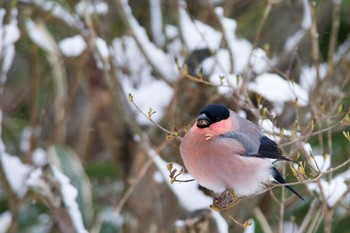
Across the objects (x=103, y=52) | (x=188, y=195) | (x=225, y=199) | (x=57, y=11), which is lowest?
(x=188, y=195)

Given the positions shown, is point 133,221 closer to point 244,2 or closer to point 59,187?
point 59,187

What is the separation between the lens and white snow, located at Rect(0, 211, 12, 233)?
125 inches

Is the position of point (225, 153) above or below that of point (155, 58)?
above

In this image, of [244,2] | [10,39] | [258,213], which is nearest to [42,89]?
[10,39]

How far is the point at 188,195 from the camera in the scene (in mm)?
2842

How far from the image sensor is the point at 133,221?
10.8 ft

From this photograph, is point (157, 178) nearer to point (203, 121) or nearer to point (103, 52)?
point (103, 52)

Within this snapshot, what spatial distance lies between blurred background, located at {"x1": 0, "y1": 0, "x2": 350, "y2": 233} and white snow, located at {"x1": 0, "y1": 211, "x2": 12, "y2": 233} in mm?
10

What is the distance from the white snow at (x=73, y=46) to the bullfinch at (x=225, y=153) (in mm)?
1382

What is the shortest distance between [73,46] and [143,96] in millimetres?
457

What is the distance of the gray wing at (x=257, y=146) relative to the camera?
191 centimetres

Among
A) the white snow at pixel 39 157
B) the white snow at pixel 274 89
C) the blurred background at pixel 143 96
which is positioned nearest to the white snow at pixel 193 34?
the blurred background at pixel 143 96

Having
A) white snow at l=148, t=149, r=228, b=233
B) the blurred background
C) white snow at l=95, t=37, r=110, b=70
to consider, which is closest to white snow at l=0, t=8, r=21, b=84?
the blurred background

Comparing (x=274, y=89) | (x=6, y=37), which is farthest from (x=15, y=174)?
(x=274, y=89)
